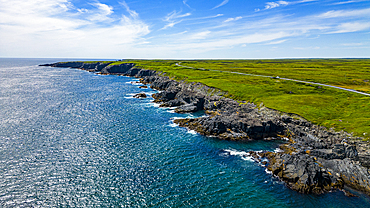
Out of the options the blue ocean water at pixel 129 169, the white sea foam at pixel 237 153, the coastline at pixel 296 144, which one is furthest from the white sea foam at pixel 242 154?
the coastline at pixel 296 144

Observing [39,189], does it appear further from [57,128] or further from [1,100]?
[1,100]

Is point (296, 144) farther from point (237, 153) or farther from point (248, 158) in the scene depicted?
point (237, 153)

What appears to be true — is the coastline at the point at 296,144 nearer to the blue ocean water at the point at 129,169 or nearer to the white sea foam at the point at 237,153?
the white sea foam at the point at 237,153

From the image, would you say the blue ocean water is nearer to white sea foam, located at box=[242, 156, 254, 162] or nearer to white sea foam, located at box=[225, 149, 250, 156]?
white sea foam, located at box=[225, 149, 250, 156]

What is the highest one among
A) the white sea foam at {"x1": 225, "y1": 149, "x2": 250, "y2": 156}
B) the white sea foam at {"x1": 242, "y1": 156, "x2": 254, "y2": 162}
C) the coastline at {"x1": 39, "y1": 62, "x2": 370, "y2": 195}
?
the coastline at {"x1": 39, "y1": 62, "x2": 370, "y2": 195}

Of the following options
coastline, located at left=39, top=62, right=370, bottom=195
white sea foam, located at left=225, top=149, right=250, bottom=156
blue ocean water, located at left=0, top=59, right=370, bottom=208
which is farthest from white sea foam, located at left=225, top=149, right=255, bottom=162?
coastline, located at left=39, top=62, right=370, bottom=195
